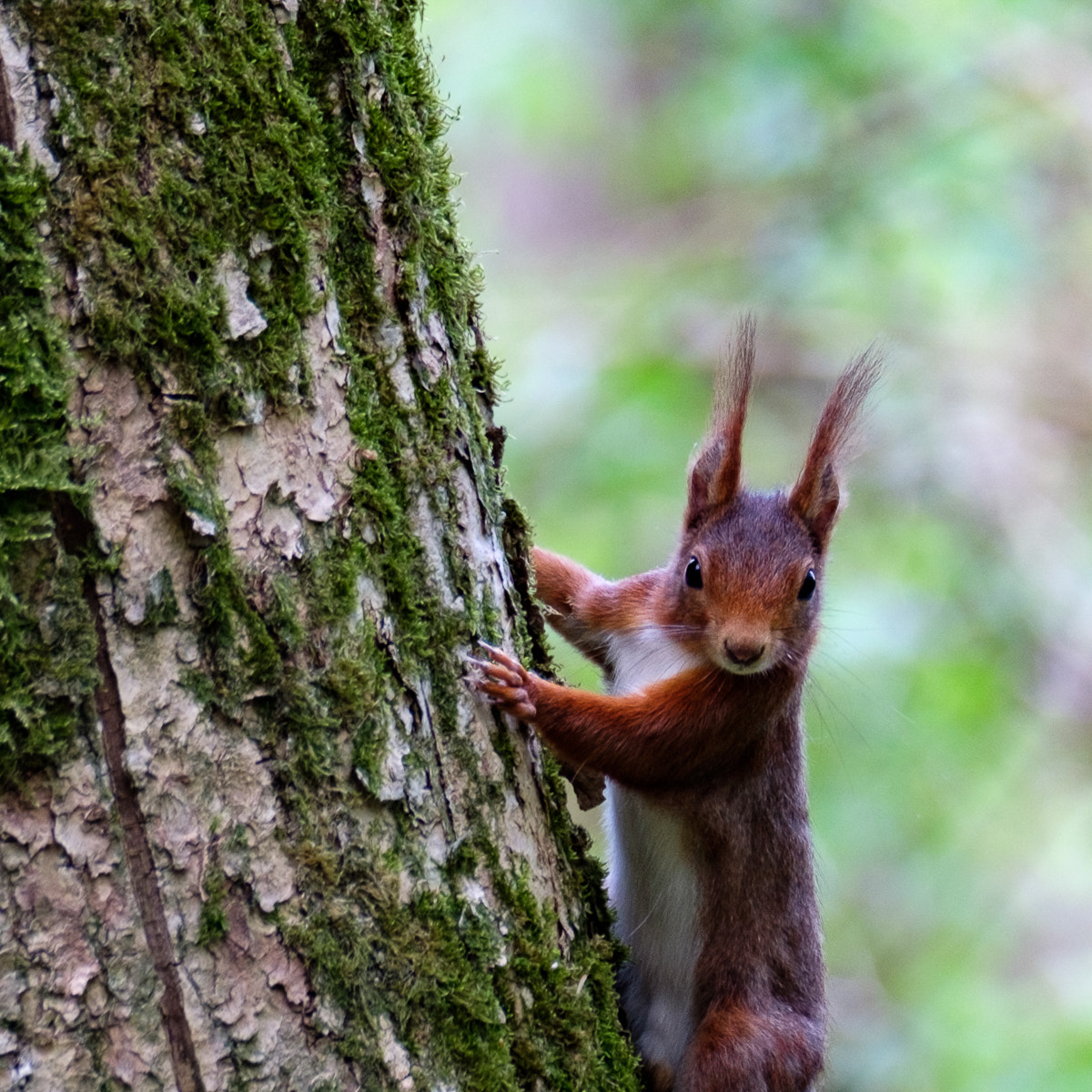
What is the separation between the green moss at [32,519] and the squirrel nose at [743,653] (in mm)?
1312

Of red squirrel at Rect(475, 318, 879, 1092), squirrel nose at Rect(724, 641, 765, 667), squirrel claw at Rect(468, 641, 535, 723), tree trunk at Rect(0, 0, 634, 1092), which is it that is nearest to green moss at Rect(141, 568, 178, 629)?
tree trunk at Rect(0, 0, 634, 1092)

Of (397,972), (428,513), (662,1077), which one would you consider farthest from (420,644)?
(662,1077)

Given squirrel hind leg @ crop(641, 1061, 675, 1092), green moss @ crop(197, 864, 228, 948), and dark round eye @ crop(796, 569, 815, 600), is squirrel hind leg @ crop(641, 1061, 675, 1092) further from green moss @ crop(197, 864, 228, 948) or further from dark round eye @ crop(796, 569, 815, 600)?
green moss @ crop(197, 864, 228, 948)

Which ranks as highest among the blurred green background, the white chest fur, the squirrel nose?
the blurred green background

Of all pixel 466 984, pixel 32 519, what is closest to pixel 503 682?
pixel 466 984

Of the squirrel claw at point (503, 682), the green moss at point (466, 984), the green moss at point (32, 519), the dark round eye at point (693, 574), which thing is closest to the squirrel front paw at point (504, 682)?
the squirrel claw at point (503, 682)

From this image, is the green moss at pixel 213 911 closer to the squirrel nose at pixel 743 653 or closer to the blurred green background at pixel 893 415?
the squirrel nose at pixel 743 653

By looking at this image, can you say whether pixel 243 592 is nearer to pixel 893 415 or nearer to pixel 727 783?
pixel 727 783

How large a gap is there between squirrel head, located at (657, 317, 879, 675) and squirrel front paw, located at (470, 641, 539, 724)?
689 millimetres

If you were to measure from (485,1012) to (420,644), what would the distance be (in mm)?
459

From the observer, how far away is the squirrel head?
2.42m

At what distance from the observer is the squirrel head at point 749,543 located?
95.3 inches

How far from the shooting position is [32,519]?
1280 millimetres

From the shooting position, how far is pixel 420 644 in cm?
161
